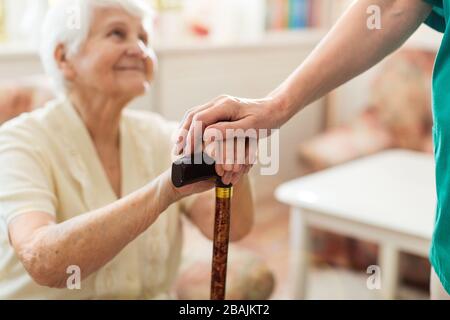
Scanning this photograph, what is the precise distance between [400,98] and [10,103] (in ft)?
6.95

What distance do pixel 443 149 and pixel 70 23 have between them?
0.72m

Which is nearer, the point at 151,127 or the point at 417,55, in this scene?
the point at 151,127

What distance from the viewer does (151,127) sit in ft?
4.44

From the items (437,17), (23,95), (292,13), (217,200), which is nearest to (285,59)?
(23,95)

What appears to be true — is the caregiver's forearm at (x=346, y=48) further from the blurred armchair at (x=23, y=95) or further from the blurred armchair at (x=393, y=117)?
the blurred armchair at (x=393, y=117)

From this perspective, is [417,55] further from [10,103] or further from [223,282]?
[223,282]

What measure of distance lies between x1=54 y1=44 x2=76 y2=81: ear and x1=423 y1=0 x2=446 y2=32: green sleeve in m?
0.68

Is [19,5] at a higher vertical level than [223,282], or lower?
higher

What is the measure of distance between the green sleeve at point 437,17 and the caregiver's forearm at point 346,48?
1 cm

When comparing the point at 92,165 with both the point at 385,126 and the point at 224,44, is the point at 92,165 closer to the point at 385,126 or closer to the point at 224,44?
the point at 224,44

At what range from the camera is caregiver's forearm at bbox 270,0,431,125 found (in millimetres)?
971

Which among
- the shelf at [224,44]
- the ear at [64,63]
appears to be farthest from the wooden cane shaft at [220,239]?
the shelf at [224,44]

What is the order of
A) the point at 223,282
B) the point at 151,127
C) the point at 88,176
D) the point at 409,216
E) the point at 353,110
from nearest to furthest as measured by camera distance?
the point at 223,282 < the point at 88,176 < the point at 151,127 < the point at 409,216 < the point at 353,110
